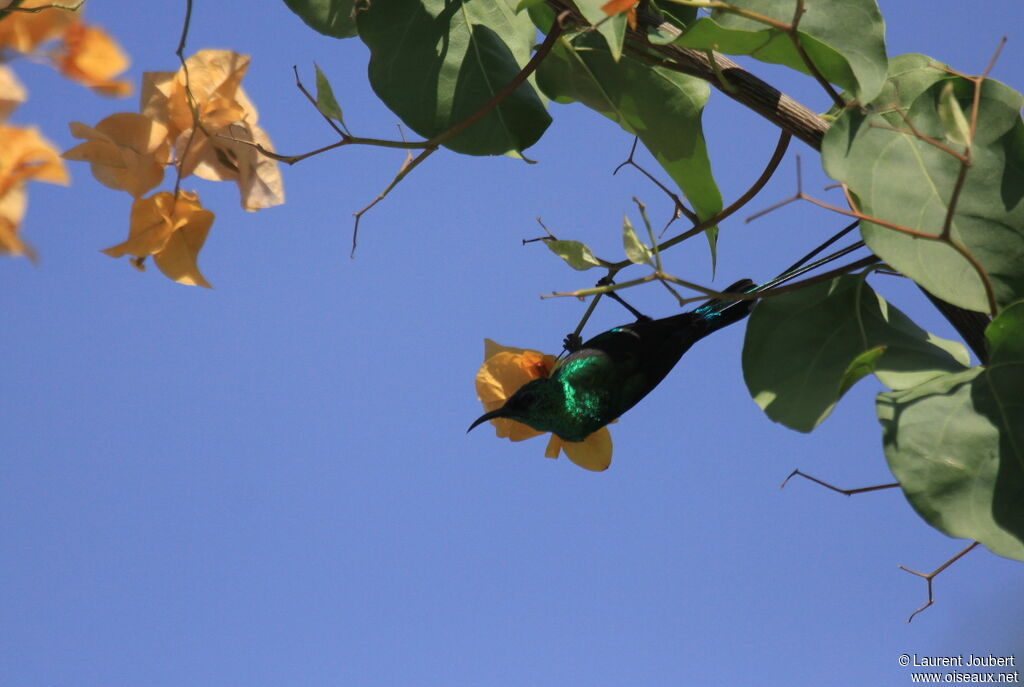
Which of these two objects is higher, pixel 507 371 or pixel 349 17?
pixel 349 17

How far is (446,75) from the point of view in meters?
0.51

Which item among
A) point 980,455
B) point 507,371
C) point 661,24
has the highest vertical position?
point 661,24

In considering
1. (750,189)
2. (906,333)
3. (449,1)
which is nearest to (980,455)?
(906,333)

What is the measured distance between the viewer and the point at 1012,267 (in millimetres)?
418

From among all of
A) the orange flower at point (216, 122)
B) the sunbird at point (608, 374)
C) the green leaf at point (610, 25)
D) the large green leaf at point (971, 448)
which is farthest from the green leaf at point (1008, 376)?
the orange flower at point (216, 122)

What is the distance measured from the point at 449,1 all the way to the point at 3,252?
1.12 ft

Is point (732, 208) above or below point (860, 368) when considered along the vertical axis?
above

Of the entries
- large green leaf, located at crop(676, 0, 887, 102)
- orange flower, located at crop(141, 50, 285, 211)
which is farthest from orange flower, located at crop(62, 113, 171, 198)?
large green leaf, located at crop(676, 0, 887, 102)

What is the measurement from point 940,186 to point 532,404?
236mm

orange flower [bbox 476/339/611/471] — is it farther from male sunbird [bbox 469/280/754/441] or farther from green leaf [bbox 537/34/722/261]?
green leaf [bbox 537/34/722/261]

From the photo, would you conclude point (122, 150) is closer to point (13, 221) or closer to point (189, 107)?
point (189, 107)

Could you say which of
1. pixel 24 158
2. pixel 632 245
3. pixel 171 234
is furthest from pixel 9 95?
pixel 632 245

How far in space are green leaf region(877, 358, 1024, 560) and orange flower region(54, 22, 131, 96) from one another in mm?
352

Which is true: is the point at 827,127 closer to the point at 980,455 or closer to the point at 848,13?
the point at 848,13
